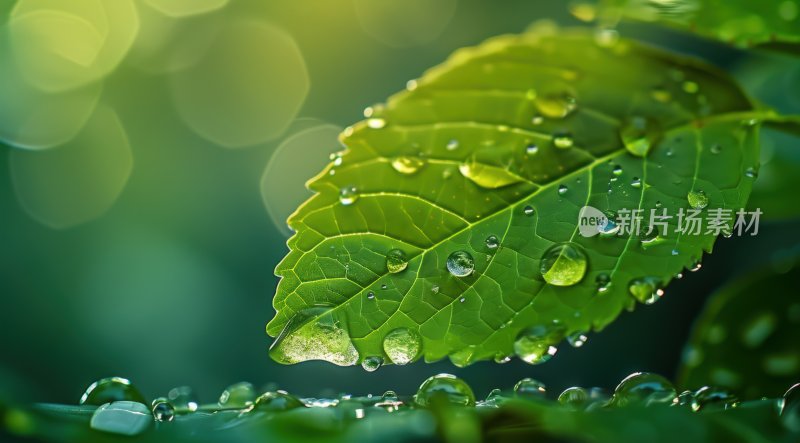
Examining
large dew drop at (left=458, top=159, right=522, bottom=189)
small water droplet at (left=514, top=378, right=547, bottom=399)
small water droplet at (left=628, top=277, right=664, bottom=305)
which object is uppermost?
large dew drop at (left=458, top=159, right=522, bottom=189)

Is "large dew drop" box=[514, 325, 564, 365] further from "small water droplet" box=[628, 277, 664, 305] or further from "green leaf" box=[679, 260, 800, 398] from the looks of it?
"green leaf" box=[679, 260, 800, 398]

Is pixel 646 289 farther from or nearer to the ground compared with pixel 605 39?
nearer to the ground

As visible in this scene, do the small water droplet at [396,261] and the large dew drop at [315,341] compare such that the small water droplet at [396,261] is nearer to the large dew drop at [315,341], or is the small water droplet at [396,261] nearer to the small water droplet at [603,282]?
the large dew drop at [315,341]

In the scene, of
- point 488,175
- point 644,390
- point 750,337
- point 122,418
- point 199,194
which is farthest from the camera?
point 199,194

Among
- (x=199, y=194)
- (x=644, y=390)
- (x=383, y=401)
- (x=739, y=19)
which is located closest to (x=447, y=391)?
(x=383, y=401)

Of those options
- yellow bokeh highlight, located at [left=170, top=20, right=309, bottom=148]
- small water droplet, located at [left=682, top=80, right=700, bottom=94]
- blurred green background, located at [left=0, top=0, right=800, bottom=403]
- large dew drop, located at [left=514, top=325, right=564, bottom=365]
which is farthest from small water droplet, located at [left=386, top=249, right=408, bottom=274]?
yellow bokeh highlight, located at [left=170, top=20, right=309, bottom=148]

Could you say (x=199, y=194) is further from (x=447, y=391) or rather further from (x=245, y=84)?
(x=447, y=391)

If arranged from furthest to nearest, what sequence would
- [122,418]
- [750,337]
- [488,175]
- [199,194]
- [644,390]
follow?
[199,194]
[750,337]
[488,175]
[644,390]
[122,418]
